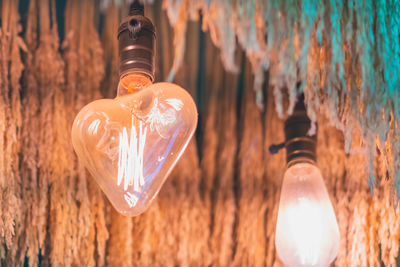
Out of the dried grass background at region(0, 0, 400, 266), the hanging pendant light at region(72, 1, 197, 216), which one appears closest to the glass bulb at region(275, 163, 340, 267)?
the dried grass background at region(0, 0, 400, 266)

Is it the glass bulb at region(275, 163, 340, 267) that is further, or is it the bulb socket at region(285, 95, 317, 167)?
the bulb socket at region(285, 95, 317, 167)

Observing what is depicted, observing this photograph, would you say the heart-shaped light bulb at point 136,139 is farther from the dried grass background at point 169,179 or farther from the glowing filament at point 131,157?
the dried grass background at point 169,179

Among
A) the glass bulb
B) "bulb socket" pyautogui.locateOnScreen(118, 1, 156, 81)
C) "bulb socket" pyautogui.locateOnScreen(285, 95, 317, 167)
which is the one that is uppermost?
"bulb socket" pyautogui.locateOnScreen(118, 1, 156, 81)

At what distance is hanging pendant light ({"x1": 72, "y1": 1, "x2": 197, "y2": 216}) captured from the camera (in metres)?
1.36

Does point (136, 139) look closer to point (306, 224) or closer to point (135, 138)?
point (135, 138)

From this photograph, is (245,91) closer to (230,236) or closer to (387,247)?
(230,236)

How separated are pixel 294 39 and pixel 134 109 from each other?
0.54 metres

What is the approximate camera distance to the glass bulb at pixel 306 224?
5.68 ft

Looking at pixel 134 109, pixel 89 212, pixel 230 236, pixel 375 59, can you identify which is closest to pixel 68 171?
pixel 89 212

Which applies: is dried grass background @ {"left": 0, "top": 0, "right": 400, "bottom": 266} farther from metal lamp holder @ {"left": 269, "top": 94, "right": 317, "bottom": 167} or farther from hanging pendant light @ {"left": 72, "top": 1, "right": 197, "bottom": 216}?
hanging pendant light @ {"left": 72, "top": 1, "right": 197, "bottom": 216}

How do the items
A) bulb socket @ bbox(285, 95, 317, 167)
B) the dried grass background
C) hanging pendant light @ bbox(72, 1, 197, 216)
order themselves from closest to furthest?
hanging pendant light @ bbox(72, 1, 197, 216), bulb socket @ bbox(285, 95, 317, 167), the dried grass background

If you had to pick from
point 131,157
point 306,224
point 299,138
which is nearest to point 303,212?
point 306,224

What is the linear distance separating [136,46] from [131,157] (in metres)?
0.25

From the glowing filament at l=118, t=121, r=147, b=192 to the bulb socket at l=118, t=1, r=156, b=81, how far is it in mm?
131
